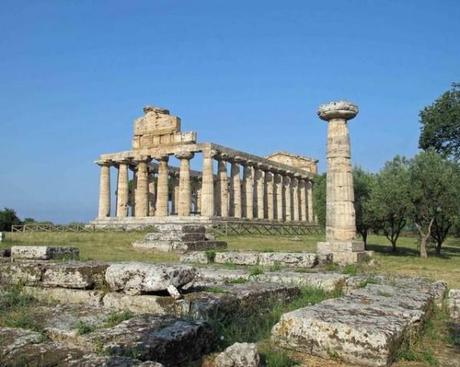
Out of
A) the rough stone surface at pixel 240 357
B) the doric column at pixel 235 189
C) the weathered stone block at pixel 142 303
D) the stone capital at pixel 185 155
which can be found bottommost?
the rough stone surface at pixel 240 357

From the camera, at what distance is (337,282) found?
352 inches

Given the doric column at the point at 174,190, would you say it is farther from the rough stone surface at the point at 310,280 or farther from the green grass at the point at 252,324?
the green grass at the point at 252,324

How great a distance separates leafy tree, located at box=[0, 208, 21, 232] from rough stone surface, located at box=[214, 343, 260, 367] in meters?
46.2

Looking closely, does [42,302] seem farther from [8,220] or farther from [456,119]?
[8,220]

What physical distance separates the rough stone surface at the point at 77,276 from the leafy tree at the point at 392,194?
65.1 ft

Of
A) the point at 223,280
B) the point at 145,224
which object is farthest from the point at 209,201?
the point at 223,280

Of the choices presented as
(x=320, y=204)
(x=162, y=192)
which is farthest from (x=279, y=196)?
(x=320, y=204)

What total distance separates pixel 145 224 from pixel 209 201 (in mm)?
6218

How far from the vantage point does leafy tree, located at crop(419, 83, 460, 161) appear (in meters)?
36.8

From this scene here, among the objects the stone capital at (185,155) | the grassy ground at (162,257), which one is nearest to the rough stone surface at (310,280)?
the grassy ground at (162,257)

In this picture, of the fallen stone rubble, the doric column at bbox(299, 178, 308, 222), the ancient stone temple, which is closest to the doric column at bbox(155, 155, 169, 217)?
the ancient stone temple

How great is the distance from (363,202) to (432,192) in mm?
3981

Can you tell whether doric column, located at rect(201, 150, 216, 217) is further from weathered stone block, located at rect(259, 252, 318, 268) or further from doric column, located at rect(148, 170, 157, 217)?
weathered stone block, located at rect(259, 252, 318, 268)

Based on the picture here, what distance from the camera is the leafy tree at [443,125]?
3681 centimetres
